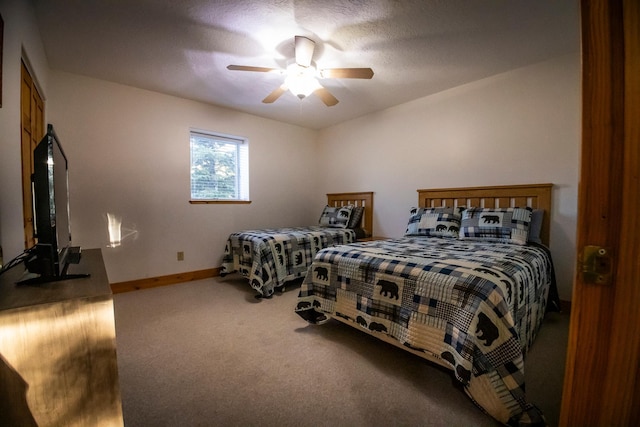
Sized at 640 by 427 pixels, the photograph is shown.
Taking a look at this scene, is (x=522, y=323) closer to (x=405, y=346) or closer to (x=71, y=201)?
(x=405, y=346)

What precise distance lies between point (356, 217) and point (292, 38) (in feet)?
7.77

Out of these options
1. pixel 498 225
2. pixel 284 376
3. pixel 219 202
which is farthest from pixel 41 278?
pixel 498 225

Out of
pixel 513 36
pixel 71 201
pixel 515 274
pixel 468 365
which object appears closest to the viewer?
pixel 468 365

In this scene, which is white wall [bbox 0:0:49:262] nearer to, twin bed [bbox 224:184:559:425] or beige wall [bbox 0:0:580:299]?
beige wall [bbox 0:0:580:299]

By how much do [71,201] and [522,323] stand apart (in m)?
3.91

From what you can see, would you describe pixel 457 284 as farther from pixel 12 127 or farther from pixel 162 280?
pixel 162 280

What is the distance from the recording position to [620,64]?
407mm

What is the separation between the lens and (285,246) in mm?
2965

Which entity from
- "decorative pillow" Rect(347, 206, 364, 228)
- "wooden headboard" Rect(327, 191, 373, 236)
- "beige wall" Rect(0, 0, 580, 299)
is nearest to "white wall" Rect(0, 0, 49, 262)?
"beige wall" Rect(0, 0, 580, 299)

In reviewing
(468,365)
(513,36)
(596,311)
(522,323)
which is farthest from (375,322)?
(513,36)

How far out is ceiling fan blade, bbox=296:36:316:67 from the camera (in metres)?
1.95

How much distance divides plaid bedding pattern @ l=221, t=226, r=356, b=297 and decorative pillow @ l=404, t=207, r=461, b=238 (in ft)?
3.14

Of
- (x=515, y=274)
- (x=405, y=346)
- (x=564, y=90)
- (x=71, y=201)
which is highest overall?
(x=564, y=90)

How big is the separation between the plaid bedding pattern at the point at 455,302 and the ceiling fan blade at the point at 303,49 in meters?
1.52
